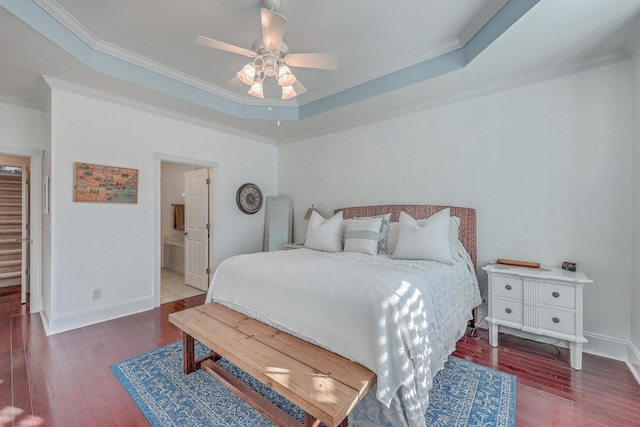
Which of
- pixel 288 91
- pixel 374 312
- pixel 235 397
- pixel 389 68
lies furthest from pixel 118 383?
pixel 389 68

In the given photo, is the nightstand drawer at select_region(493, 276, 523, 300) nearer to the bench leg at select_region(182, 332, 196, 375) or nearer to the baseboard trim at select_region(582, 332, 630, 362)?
the baseboard trim at select_region(582, 332, 630, 362)

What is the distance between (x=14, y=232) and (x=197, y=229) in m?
3.18

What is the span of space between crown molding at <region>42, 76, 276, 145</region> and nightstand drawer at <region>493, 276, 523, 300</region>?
4113mm

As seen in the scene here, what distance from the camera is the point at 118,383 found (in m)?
2.01

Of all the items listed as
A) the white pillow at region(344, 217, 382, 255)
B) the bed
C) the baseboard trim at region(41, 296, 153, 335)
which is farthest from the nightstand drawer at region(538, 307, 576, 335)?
Result: the baseboard trim at region(41, 296, 153, 335)

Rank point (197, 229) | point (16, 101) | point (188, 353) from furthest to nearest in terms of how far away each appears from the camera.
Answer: point (197, 229)
point (16, 101)
point (188, 353)

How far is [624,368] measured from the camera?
2.16 metres

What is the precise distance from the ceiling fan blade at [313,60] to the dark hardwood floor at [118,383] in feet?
8.78

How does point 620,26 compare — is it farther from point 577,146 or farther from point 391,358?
point 391,358

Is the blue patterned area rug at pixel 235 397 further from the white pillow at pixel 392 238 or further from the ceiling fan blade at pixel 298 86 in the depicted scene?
the ceiling fan blade at pixel 298 86

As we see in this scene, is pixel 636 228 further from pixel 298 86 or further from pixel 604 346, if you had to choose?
pixel 298 86

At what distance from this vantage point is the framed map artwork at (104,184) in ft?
9.87

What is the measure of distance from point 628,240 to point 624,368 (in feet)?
3.39

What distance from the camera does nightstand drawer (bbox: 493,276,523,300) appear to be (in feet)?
8.00
